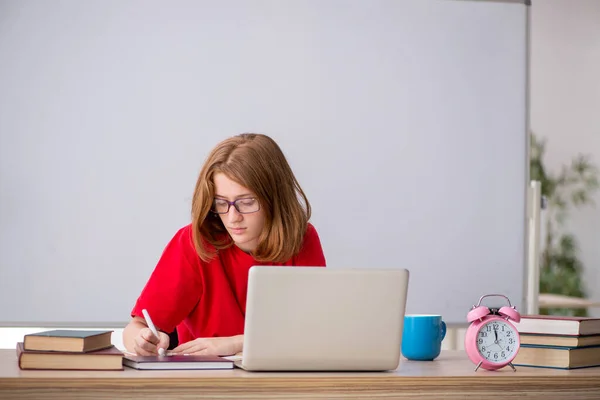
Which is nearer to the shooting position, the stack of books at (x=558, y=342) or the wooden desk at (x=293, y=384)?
the wooden desk at (x=293, y=384)

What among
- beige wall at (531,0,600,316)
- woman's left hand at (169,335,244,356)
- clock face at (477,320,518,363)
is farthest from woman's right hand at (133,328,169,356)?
beige wall at (531,0,600,316)

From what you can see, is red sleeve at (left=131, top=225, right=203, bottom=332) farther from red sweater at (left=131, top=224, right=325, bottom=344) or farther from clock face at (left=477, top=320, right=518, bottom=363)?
clock face at (left=477, top=320, right=518, bottom=363)

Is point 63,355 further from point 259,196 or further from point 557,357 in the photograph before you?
point 557,357

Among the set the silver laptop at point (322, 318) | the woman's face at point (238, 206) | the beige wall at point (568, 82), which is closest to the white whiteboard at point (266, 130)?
the woman's face at point (238, 206)

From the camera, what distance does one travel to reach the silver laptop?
4.73ft

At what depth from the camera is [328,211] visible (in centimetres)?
336

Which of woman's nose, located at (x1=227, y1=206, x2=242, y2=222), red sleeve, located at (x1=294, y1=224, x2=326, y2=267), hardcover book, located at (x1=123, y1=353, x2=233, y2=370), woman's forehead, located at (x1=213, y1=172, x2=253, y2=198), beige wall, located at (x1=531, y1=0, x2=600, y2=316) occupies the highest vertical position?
beige wall, located at (x1=531, y1=0, x2=600, y2=316)

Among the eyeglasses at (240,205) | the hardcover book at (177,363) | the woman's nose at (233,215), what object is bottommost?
the hardcover book at (177,363)

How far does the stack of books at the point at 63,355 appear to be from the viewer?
1472mm

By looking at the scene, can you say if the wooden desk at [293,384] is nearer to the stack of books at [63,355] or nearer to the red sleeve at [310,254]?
the stack of books at [63,355]

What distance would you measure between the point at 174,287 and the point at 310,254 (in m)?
0.39

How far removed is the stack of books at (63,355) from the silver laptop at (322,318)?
0.84 feet

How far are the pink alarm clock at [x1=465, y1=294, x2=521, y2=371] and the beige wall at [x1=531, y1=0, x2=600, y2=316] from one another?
4.21 metres

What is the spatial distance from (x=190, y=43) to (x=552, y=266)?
3.41 m
